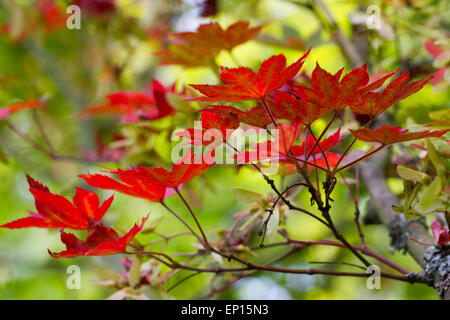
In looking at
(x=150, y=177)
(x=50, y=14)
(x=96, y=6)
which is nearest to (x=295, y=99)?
(x=150, y=177)

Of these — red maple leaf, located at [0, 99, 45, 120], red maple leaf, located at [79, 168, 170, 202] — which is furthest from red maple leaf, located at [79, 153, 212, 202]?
red maple leaf, located at [0, 99, 45, 120]

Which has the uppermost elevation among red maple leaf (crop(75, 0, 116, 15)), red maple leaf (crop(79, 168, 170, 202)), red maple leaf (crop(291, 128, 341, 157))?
red maple leaf (crop(75, 0, 116, 15))

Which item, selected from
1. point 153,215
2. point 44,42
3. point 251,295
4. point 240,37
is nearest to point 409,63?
point 240,37

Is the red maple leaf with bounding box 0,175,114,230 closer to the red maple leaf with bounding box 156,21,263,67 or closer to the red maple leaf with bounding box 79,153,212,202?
the red maple leaf with bounding box 79,153,212,202

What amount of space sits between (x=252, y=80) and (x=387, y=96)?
0.11 metres

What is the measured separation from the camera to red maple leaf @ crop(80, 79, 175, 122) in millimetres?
717

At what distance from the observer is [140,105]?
76 centimetres

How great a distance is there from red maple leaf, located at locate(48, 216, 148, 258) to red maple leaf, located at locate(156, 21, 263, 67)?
0.30m

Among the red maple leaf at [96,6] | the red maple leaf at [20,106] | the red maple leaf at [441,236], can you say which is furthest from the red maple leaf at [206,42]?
the red maple leaf at [96,6]

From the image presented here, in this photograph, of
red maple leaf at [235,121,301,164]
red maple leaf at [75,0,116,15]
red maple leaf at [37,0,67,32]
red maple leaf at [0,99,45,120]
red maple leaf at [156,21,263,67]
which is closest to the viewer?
red maple leaf at [235,121,301,164]

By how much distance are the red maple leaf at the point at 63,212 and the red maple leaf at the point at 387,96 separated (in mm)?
248

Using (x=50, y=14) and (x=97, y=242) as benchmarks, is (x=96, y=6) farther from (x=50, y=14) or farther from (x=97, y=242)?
(x=97, y=242)

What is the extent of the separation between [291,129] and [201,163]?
89 mm

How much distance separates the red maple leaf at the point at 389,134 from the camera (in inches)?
15.2
